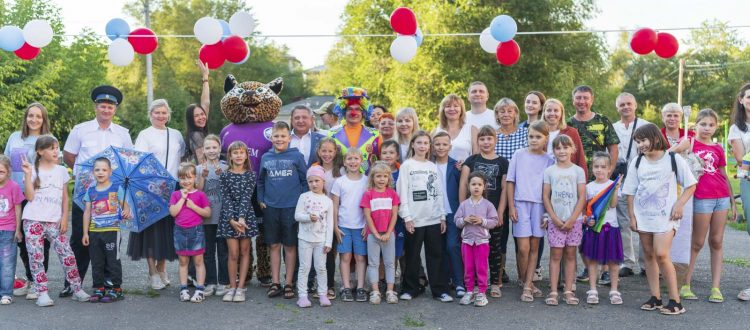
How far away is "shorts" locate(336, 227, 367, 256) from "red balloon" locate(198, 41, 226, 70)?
3.49 meters

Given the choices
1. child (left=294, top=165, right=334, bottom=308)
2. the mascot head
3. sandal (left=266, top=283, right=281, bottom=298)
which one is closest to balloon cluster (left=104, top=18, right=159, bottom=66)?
the mascot head

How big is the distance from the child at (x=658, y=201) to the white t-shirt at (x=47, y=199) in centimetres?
502

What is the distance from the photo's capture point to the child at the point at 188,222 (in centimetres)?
609

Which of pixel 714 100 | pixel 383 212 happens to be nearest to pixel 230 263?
pixel 383 212

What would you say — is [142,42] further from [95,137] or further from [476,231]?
[476,231]

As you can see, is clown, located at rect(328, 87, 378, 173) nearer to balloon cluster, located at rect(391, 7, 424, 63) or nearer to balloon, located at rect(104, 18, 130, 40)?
balloon cluster, located at rect(391, 7, 424, 63)

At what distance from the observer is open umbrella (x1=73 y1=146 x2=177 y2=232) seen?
6.13m

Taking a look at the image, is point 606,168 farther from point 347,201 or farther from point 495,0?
point 495,0

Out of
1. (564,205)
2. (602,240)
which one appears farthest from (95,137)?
(602,240)

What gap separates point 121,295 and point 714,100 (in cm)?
4782

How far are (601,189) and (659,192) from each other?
0.51m

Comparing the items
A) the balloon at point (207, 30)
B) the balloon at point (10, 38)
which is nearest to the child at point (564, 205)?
the balloon at point (207, 30)

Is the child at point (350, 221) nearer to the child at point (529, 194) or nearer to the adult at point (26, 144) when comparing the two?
the child at point (529, 194)

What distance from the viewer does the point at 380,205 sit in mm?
5953
